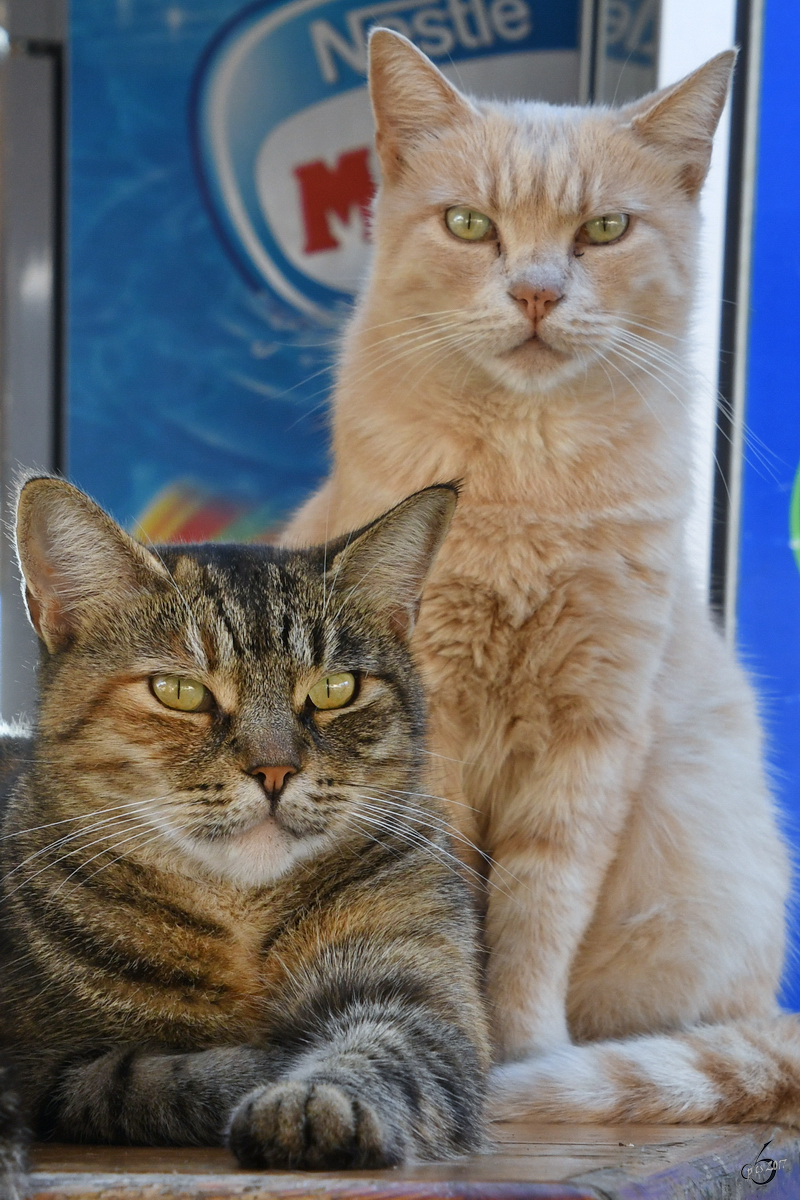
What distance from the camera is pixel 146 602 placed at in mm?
1295

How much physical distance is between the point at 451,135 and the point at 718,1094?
1.33 m

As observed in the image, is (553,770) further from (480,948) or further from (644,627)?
(480,948)

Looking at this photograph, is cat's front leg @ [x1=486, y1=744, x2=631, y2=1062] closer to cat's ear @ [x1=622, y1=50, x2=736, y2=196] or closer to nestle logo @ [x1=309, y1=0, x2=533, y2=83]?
cat's ear @ [x1=622, y1=50, x2=736, y2=196]

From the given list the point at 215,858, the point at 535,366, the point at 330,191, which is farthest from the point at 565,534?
the point at 330,191

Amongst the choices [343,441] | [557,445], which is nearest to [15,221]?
[343,441]

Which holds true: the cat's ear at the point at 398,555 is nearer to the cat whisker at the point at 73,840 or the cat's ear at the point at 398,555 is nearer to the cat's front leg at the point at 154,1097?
the cat whisker at the point at 73,840

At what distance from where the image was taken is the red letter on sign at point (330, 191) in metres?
3.73

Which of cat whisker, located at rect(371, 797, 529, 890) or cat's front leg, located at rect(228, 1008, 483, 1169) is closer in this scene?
cat's front leg, located at rect(228, 1008, 483, 1169)

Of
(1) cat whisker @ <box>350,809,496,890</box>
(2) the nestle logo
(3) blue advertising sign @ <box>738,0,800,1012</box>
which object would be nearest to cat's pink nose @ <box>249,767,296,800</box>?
(1) cat whisker @ <box>350,809,496,890</box>

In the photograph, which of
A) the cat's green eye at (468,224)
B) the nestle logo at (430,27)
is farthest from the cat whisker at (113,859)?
the nestle logo at (430,27)

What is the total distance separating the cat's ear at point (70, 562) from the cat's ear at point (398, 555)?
0.21m

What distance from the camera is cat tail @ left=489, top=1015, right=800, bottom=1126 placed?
1.38 metres

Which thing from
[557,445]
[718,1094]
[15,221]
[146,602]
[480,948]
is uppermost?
[15,221]

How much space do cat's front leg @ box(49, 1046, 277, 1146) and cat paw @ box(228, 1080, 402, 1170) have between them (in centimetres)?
9
